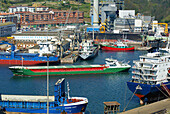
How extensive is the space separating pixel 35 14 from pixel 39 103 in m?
41.5

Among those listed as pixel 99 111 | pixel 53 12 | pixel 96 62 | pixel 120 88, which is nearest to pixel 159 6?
pixel 53 12

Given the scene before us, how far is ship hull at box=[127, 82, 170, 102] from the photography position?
1739 cm

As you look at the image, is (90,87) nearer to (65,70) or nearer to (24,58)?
(65,70)

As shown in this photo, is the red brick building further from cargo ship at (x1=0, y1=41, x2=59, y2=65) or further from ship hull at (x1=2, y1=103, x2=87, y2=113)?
ship hull at (x1=2, y1=103, x2=87, y2=113)

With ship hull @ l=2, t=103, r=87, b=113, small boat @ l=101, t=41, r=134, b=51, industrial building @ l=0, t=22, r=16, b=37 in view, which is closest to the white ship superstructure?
ship hull @ l=2, t=103, r=87, b=113

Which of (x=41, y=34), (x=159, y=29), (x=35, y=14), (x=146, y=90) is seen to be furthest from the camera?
(x=35, y=14)

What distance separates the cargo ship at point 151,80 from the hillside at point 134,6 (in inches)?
1855

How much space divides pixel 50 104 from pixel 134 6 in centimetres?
5560

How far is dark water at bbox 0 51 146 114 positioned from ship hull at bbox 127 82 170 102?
52cm

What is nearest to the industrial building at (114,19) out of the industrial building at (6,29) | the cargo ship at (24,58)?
the industrial building at (6,29)

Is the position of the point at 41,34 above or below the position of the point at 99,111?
above

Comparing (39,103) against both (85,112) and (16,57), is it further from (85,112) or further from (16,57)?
(16,57)

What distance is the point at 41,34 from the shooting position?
4028cm

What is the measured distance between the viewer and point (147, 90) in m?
17.4
